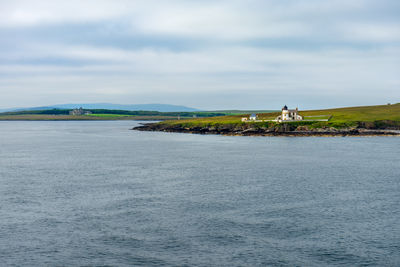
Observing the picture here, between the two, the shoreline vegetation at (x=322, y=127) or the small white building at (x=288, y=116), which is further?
the small white building at (x=288, y=116)

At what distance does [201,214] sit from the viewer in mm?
41188

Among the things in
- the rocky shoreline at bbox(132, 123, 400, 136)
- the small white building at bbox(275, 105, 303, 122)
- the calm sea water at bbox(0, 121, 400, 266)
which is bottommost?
the calm sea water at bbox(0, 121, 400, 266)

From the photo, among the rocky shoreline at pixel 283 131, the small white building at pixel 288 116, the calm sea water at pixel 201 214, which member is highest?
the small white building at pixel 288 116

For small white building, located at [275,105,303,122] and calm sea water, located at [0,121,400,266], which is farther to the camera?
small white building, located at [275,105,303,122]

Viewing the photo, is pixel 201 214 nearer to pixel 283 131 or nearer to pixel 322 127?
pixel 283 131

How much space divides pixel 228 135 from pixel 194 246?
124324mm

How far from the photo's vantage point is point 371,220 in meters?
38.8

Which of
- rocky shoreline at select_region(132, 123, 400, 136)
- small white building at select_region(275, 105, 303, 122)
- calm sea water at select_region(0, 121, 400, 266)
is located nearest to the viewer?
calm sea water at select_region(0, 121, 400, 266)

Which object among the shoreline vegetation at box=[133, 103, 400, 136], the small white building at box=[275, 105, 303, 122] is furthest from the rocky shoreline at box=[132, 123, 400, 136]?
the small white building at box=[275, 105, 303, 122]

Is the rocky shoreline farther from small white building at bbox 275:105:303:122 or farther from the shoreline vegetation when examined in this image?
small white building at bbox 275:105:303:122

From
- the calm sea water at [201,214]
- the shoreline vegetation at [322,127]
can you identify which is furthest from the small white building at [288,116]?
the calm sea water at [201,214]

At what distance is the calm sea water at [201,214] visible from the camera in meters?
31.0

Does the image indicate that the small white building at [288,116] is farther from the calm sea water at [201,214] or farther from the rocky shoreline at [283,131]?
the calm sea water at [201,214]

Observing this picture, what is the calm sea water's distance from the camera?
3103cm
